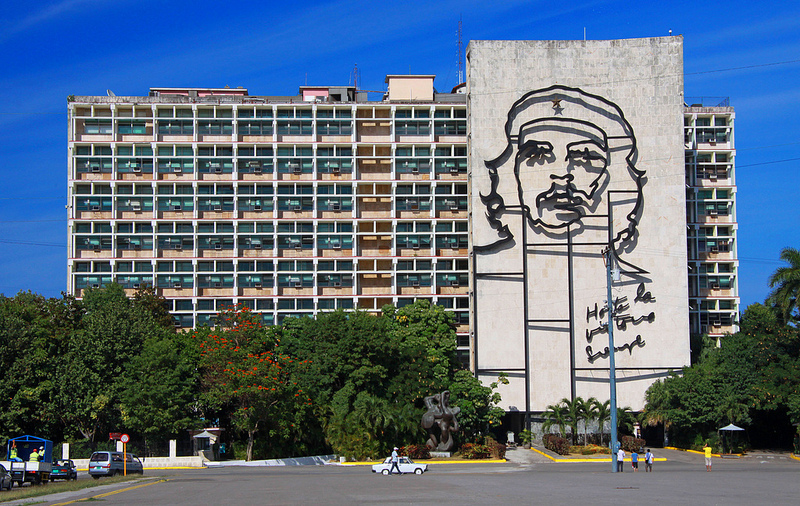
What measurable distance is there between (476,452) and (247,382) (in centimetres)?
1702

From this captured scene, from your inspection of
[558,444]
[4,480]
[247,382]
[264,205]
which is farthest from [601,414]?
[4,480]

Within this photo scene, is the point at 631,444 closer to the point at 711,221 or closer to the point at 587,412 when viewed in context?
the point at 587,412

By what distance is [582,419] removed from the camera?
7062 centimetres

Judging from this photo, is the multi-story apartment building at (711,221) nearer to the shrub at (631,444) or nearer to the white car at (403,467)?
the shrub at (631,444)

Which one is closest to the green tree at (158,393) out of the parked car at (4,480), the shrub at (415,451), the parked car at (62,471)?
the parked car at (62,471)

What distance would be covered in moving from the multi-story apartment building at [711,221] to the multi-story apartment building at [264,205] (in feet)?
80.5

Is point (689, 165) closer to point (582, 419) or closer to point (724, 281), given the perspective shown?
point (724, 281)

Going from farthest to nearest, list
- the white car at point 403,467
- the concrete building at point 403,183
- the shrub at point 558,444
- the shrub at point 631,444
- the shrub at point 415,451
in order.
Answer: the concrete building at point 403,183
the shrub at point 558,444
the shrub at point 631,444
the shrub at point 415,451
the white car at point 403,467

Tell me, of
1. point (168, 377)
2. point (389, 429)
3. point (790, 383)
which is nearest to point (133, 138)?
point (168, 377)

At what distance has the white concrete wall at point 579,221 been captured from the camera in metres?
74.1

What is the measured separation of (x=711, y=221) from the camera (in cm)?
8944

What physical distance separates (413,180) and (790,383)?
41.9 metres

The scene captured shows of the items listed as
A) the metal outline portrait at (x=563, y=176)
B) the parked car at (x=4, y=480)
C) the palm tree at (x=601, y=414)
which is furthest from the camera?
the metal outline portrait at (x=563, y=176)

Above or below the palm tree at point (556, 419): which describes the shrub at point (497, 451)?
below
